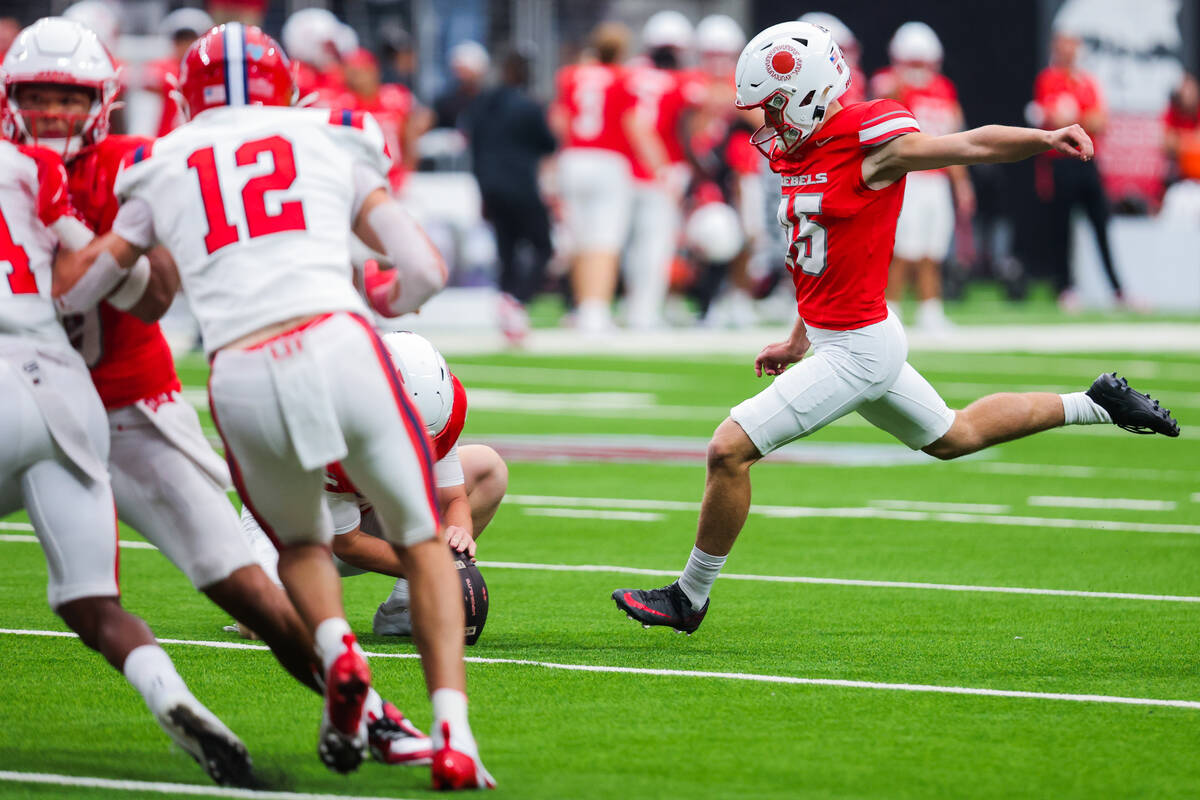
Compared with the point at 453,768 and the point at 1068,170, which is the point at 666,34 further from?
the point at 453,768

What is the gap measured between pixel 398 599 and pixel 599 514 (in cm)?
309

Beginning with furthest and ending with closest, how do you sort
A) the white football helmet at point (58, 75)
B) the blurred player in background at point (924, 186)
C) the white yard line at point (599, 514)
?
the blurred player in background at point (924, 186), the white yard line at point (599, 514), the white football helmet at point (58, 75)

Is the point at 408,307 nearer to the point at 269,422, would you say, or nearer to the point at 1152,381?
the point at 269,422

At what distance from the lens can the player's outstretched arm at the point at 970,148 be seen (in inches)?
239

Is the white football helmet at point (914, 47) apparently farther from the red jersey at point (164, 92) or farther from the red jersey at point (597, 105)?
the red jersey at point (164, 92)

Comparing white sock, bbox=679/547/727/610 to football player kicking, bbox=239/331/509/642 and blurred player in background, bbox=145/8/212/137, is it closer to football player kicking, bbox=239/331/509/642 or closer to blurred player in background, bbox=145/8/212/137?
football player kicking, bbox=239/331/509/642

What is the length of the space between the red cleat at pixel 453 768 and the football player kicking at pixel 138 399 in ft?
1.05

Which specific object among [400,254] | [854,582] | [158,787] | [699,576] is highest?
[400,254]

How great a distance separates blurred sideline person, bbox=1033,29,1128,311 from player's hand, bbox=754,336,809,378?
14007mm

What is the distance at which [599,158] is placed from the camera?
18734 mm

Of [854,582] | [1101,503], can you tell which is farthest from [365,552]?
[1101,503]

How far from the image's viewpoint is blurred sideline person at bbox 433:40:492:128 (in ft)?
70.3

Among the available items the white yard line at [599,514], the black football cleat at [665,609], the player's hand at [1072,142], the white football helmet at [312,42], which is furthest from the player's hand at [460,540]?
the white football helmet at [312,42]

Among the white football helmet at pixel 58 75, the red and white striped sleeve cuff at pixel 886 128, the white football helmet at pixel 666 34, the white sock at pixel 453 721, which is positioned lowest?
the white football helmet at pixel 666 34
